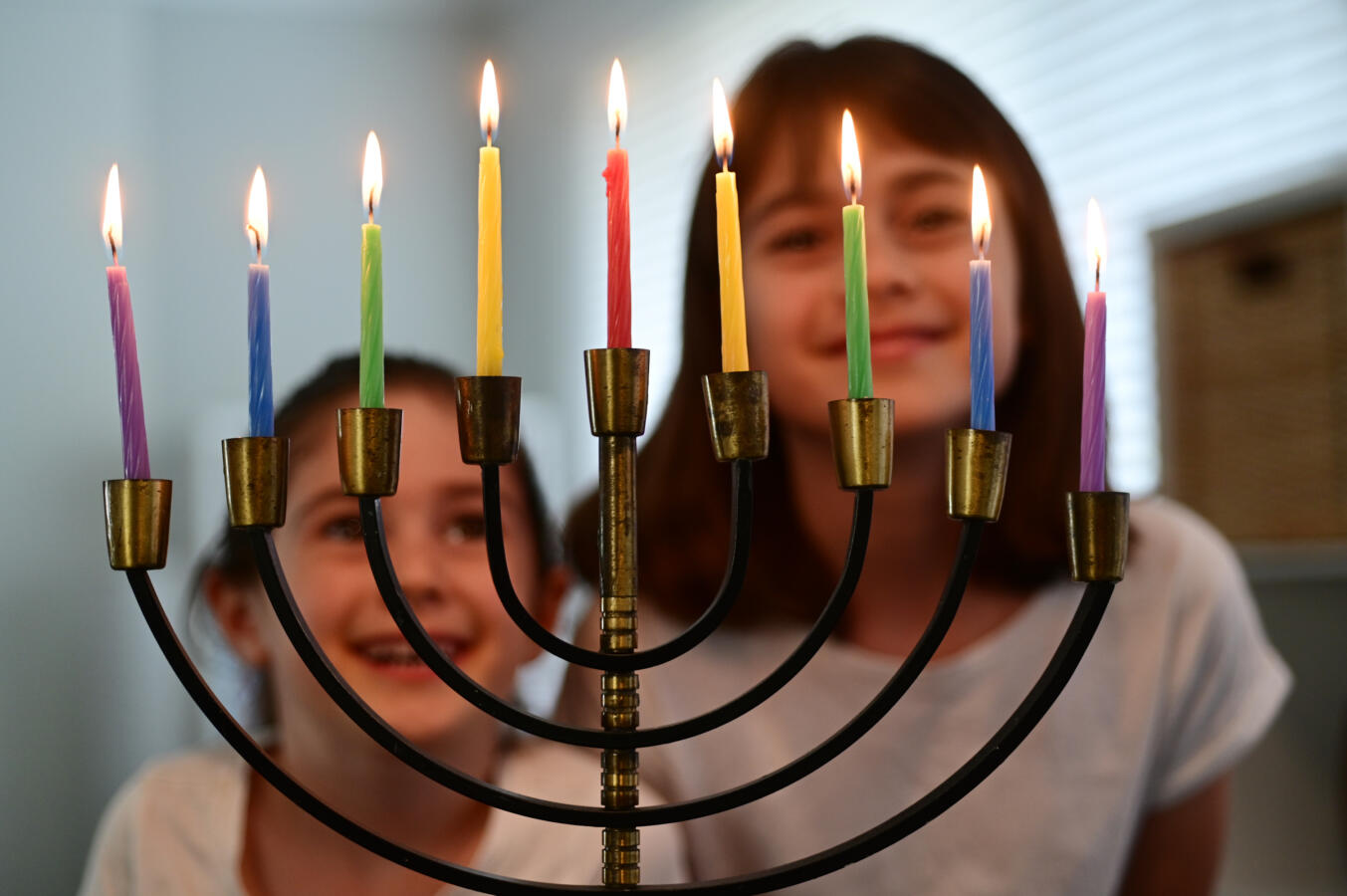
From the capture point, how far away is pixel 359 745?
0.61m

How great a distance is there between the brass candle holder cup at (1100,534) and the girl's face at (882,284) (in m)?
0.32

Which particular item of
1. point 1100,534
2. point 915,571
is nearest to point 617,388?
point 1100,534

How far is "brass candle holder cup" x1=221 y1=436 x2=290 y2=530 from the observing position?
319 millimetres

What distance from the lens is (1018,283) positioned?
0.70 meters

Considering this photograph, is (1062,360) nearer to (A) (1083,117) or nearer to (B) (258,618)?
(A) (1083,117)

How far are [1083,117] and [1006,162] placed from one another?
17 centimetres

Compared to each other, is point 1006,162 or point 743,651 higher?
point 1006,162

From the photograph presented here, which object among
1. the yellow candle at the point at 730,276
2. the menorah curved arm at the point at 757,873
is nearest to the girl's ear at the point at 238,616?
the menorah curved arm at the point at 757,873

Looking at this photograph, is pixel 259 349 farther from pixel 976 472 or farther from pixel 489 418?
pixel 976 472

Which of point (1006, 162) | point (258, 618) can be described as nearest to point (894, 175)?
point (1006, 162)

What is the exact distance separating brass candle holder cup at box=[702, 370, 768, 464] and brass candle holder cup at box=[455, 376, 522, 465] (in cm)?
5

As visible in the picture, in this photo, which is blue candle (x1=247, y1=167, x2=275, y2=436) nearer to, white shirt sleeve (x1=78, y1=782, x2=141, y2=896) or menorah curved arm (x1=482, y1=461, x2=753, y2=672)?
menorah curved arm (x1=482, y1=461, x2=753, y2=672)

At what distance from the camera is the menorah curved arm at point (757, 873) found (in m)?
0.33

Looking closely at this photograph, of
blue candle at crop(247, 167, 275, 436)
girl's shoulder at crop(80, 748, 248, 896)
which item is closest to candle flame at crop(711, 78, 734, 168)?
blue candle at crop(247, 167, 275, 436)
